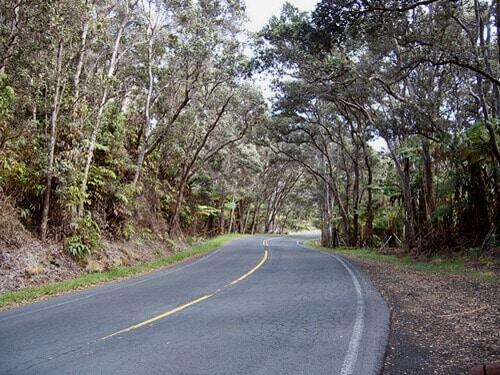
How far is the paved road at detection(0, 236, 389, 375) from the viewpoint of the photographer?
4824 millimetres

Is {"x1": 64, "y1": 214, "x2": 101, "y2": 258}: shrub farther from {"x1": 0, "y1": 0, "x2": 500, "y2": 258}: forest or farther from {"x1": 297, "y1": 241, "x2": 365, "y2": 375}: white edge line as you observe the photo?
{"x1": 297, "y1": 241, "x2": 365, "y2": 375}: white edge line

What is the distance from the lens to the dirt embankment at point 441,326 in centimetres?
497

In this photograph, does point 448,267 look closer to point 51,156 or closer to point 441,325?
point 441,325

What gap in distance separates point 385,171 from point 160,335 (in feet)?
112

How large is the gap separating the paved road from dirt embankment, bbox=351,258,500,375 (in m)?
0.32

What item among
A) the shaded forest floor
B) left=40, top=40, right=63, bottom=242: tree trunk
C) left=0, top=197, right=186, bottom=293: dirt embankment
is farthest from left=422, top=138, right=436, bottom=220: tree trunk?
left=40, top=40, right=63, bottom=242: tree trunk

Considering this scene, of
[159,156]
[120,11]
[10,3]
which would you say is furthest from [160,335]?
[159,156]

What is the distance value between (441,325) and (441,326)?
6 cm

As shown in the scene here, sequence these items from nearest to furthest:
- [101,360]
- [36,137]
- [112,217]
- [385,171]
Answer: [101,360] → [36,137] → [112,217] → [385,171]

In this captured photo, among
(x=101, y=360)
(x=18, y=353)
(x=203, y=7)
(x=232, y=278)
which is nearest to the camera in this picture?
(x=101, y=360)

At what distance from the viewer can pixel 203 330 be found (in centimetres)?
627

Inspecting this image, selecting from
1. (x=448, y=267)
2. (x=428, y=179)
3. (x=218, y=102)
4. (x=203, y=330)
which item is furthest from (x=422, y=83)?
(x=203, y=330)

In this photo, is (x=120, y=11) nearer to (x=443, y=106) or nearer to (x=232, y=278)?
(x=232, y=278)

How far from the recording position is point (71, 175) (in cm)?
1378
